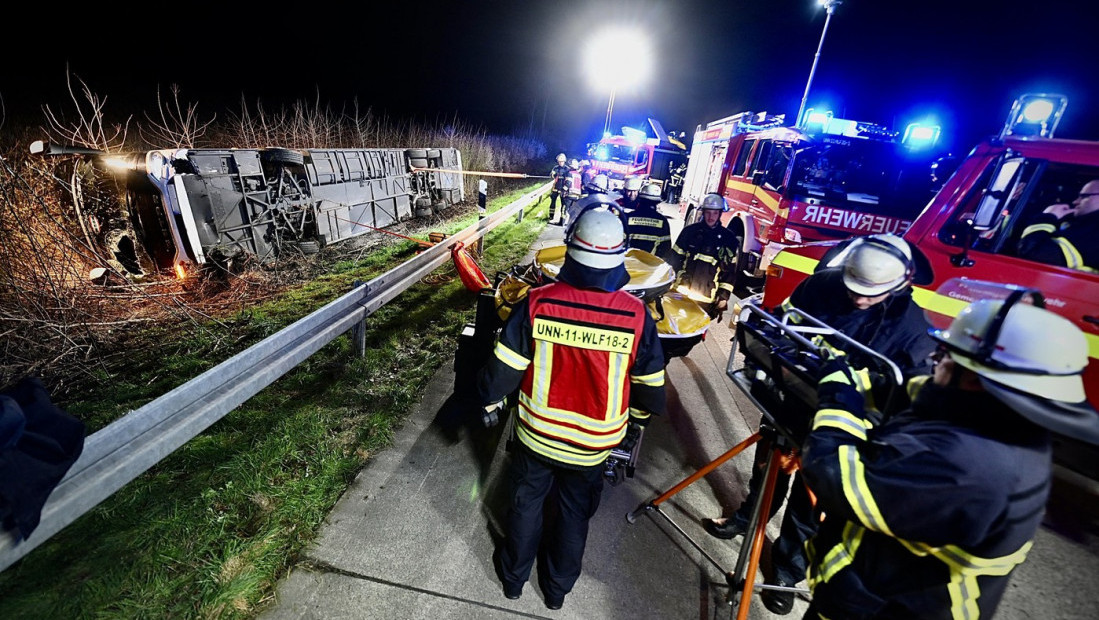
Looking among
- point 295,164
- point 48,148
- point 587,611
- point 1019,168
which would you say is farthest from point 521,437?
point 295,164

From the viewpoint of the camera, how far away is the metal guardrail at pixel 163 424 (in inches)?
56.9

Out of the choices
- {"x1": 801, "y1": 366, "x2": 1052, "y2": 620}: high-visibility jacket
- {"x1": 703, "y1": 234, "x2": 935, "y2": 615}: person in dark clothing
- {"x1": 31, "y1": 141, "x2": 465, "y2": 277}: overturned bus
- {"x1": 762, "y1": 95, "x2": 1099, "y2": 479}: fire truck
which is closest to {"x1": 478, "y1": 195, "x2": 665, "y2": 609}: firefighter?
{"x1": 801, "y1": 366, "x2": 1052, "y2": 620}: high-visibility jacket

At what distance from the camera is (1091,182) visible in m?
3.42

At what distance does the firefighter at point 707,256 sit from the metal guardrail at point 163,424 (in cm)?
369

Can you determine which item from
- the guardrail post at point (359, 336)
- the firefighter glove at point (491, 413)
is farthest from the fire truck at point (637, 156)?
the firefighter glove at point (491, 413)

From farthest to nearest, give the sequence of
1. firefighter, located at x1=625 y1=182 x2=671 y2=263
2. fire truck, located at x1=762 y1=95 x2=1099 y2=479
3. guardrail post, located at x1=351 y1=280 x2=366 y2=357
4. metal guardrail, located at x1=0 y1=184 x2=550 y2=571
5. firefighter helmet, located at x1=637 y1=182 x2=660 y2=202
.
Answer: firefighter helmet, located at x1=637 y1=182 x2=660 y2=202, firefighter, located at x1=625 y1=182 x2=671 y2=263, guardrail post, located at x1=351 y1=280 x2=366 y2=357, fire truck, located at x1=762 y1=95 x2=1099 y2=479, metal guardrail, located at x1=0 y1=184 x2=550 y2=571

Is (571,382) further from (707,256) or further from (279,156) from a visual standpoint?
(279,156)

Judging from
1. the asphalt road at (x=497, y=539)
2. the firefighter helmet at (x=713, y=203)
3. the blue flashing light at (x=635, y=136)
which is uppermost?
the blue flashing light at (x=635, y=136)

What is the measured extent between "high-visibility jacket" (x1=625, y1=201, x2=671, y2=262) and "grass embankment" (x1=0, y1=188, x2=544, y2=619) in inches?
100

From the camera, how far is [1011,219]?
133 inches

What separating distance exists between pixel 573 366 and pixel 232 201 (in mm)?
5556

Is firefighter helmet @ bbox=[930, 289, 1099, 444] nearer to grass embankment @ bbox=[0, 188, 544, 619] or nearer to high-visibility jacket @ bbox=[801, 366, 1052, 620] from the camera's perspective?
high-visibility jacket @ bbox=[801, 366, 1052, 620]

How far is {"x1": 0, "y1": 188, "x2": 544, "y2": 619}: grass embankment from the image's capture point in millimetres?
1884

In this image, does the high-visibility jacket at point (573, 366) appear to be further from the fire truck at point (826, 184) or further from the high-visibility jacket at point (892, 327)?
the fire truck at point (826, 184)
